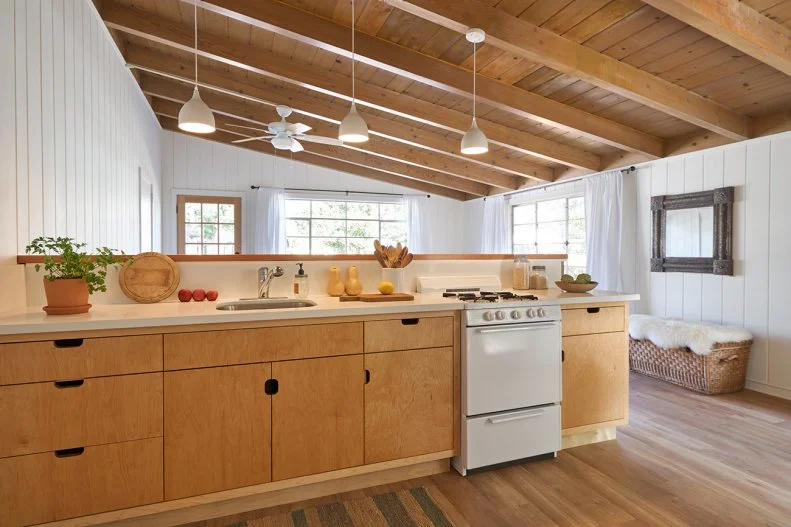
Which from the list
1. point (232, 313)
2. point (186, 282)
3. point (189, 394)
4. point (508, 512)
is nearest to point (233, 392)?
point (189, 394)

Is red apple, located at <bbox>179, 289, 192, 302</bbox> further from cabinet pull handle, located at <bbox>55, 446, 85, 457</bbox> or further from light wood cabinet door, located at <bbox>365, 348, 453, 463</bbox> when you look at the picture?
light wood cabinet door, located at <bbox>365, 348, 453, 463</bbox>

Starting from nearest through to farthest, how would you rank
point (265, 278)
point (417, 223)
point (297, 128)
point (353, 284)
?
1. point (265, 278)
2. point (353, 284)
3. point (297, 128)
4. point (417, 223)

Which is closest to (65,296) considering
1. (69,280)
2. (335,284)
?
(69,280)

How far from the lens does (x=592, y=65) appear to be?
2.96 m

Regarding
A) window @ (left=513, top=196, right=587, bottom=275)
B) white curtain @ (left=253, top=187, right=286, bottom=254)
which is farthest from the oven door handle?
white curtain @ (left=253, top=187, right=286, bottom=254)

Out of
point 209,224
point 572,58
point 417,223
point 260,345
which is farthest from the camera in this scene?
point 417,223

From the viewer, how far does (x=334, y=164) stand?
22.8 feet

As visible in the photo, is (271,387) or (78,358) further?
(271,387)

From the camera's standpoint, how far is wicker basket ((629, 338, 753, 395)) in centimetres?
346

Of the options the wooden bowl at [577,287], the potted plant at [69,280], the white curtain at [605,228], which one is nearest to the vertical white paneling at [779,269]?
the white curtain at [605,228]

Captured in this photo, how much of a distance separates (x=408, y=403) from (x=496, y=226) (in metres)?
5.11

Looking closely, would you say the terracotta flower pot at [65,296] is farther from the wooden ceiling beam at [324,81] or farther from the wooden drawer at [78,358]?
the wooden ceiling beam at [324,81]

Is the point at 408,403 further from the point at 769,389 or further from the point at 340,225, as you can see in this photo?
the point at 340,225

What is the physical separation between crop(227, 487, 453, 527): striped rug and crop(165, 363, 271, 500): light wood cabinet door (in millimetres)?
201
